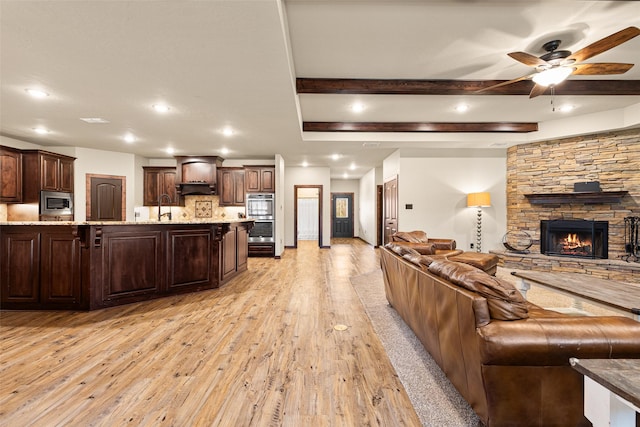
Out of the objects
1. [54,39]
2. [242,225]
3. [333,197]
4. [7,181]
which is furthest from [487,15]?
[333,197]

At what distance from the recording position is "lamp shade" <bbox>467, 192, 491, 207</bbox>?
5836mm

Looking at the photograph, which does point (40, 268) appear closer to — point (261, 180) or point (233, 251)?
point (233, 251)

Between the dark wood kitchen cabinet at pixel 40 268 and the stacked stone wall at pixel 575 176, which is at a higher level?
the stacked stone wall at pixel 575 176

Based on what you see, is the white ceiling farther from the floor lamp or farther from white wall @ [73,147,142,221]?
the floor lamp

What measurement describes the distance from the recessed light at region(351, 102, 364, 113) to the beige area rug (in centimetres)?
317

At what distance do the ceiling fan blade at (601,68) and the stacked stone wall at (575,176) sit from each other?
297cm

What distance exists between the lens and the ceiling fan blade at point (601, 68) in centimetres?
281

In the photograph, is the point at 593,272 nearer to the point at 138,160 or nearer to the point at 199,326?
the point at 199,326

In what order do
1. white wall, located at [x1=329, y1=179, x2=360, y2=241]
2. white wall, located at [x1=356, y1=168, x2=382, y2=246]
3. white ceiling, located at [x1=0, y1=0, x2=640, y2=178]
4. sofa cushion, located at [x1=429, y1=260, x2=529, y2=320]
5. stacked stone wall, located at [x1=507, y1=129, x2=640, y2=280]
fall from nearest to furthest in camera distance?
1. sofa cushion, located at [x1=429, y1=260, x2=529, y2=320]
2. white ceiling, located at [x1=0, y1=0, x2=640, y2=178]
3. stacked stone wall, located at [x1=507, y1=129, x2=640, y2=280]
4. white wall, located at [x1=356, y1=168, x2=382, y2=246]
5. white wall, located at [x1=329, y1=179, x2=360, y2=241]

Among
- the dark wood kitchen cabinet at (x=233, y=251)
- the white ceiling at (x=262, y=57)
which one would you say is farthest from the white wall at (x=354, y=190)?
the dark wood kitchen cabinet at (x=233, y=251)

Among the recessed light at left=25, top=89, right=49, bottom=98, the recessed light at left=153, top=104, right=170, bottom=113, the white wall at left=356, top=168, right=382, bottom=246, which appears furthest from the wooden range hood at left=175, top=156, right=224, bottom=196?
the white wall at left=356, top=168, right=382, bottom=246

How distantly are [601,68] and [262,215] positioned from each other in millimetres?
6265

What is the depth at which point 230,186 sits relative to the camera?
7.32m

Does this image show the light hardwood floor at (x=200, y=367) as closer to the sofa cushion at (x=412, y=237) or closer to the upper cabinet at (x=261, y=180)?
the sofa cushion at (x=412, y=237)
